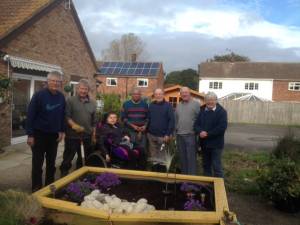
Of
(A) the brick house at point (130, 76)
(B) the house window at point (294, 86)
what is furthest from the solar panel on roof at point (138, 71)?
(B) the house window at point (294, 86)

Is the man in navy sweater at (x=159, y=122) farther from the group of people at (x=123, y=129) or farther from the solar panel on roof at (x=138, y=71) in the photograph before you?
the solar panel on roof at (x=138, y=71)

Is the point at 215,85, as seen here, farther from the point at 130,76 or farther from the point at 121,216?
the point at 121,216

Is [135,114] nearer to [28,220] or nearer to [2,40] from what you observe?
[28,220]

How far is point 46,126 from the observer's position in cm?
537

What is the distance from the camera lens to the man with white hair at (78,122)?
6004 mm

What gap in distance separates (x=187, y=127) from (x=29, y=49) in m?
7.49

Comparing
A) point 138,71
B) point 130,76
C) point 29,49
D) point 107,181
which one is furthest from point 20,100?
point 138,71

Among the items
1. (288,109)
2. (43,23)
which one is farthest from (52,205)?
(288,109)

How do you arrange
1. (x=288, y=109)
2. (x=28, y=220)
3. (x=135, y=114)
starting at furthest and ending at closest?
1. (x=288, y=109)
2. (x=135, y=114)
3. (x=28, y=220)

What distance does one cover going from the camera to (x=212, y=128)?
6.27 metres

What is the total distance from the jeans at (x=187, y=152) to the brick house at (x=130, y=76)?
3506 cm

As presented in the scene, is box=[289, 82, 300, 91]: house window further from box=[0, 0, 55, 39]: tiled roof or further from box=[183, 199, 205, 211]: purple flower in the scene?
box=[183, 199, 205, 211]: purple flower

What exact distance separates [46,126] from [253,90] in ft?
147

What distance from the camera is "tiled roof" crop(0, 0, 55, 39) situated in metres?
11.2
